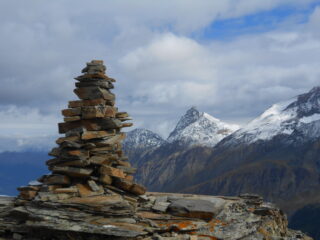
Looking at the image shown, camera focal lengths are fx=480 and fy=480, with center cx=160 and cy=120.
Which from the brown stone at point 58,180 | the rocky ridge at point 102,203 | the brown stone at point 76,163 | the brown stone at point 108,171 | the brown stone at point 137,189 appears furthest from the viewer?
the brown stone at point 137,189

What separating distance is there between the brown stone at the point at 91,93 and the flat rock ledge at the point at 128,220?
27.8 feet

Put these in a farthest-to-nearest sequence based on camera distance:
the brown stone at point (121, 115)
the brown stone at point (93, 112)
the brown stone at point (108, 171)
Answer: the brown stone at point (121, 115), the brown stone at point (93, 112), the brown stone at point (108, 171)

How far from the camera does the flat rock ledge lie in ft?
104

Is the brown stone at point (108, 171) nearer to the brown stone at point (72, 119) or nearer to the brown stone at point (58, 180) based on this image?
the brown stone at point (58, 180)

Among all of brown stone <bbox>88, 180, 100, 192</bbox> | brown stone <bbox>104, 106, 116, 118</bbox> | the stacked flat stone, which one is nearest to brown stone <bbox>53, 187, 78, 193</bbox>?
the stacked flat stone

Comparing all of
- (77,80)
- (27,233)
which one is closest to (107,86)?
(77,80)

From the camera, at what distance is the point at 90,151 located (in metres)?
37.0

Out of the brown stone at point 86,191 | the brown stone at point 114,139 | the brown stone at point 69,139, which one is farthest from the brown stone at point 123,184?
the brown stone at point 69,139

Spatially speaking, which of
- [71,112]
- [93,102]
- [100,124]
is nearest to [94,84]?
[93,102]

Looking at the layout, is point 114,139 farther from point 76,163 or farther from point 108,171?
point 76,163

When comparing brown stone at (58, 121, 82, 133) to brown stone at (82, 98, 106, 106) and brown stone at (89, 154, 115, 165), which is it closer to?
brown stone at (82, 98, 106, 106)

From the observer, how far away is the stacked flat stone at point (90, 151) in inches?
1391

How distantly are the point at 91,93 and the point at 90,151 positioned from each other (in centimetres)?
489

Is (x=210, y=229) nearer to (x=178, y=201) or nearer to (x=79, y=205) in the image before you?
(x=178, y=201)
